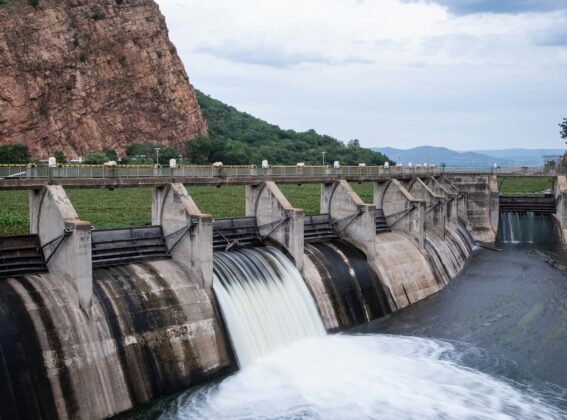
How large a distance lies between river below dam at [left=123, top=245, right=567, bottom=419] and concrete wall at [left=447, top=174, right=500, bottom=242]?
2621 cm

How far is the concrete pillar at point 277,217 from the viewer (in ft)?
110

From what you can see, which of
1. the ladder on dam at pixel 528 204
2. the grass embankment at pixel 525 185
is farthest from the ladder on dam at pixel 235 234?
the grass embankment at pixel 525 185

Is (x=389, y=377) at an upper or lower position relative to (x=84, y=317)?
lower

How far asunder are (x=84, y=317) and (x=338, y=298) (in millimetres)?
15329

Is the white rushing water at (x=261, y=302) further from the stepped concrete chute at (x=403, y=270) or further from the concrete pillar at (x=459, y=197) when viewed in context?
the concrete pillar at (x=459, y=197)

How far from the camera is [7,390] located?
19.5 metres

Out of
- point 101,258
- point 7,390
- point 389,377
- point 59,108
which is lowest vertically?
point 389,377

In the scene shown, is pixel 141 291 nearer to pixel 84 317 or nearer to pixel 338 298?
pixel 84 317

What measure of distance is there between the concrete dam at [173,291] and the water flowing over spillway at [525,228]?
27.0m

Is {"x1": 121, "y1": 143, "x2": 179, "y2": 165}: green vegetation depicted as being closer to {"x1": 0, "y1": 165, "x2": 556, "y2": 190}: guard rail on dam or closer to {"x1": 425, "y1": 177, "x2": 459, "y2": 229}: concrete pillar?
{"x1": 425, "y1": 177, "x2": 459, "y2": 229}: concrete pillar

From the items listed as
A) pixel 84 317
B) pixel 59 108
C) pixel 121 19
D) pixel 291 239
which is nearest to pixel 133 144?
pixel 59 108

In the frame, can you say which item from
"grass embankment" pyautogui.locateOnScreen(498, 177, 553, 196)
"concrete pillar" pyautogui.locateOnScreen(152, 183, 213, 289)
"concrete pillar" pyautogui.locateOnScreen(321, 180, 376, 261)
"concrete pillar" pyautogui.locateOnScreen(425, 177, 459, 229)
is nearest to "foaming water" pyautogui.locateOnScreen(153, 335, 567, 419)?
"concrete pillar" pyautogui.locateOnScreen(152, 183, 213, 289)

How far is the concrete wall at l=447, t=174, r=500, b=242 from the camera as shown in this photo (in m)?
65.5

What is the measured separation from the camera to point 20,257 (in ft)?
81.2
